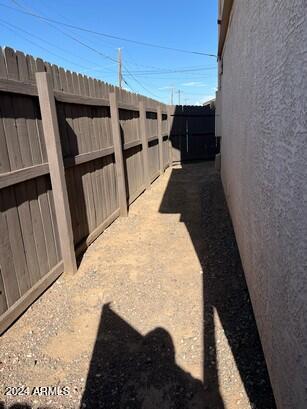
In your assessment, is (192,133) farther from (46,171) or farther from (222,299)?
(222,299)

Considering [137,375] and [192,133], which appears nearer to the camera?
[137,375]

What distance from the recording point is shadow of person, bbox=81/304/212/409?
6.47 feet

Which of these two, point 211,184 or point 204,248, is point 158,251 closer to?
point 204,248

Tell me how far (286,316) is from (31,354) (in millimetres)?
1965

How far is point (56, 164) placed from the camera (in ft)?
10.6

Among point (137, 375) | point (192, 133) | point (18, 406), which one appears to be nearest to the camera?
point (18, 406)

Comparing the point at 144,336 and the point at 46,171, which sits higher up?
the point at 46,171

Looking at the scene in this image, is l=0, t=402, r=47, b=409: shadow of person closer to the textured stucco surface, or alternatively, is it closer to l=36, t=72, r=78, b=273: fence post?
the textured stucco surface

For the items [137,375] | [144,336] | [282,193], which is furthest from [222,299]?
[282,193]

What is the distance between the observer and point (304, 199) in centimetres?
116

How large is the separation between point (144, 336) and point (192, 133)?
1137 centimetres

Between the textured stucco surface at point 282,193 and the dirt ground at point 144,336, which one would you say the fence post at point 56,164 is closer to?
the dirt ground at point 144,336

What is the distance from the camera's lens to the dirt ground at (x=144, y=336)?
2.02 m

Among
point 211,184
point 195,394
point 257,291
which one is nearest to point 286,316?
point 257,291
